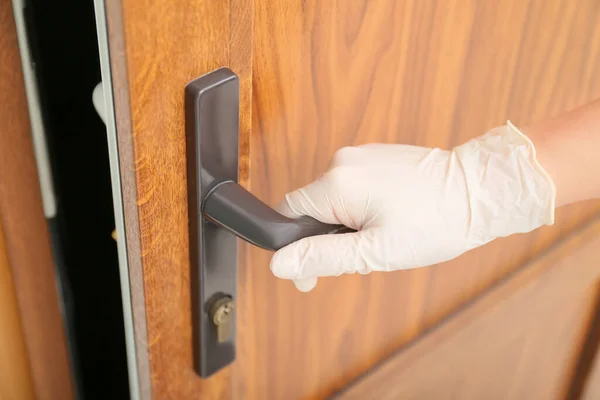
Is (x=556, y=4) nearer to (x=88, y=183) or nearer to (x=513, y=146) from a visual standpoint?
(x=513, y=146)

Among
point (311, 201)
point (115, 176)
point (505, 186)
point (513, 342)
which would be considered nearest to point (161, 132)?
point (115, 176)

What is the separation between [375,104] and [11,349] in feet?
1.16

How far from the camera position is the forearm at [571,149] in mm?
495

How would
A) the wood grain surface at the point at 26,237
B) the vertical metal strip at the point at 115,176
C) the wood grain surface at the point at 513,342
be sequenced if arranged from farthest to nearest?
the wood grain surface at the point at 513,342
the wood grain surface at the point at 26,237
the vertical metal strip at the point at 115,176

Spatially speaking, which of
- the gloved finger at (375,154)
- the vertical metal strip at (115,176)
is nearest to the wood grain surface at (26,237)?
the vertical metal strip at (115,176)

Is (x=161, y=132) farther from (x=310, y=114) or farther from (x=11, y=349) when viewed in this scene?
(x=11, y=349)

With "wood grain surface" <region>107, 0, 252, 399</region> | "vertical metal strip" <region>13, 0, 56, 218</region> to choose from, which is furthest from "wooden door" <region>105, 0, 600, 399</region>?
"vertical metal strip" <region>13, 0, 56, 218</region>

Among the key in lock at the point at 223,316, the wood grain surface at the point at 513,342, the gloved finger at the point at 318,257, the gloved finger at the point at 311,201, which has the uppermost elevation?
the gloved finger at the point at 311,201

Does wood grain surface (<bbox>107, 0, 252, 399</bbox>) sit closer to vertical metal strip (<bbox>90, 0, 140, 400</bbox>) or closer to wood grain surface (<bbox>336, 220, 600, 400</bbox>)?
vertical metal strip (<bbox>90, 0, 140, 400</bbox>)

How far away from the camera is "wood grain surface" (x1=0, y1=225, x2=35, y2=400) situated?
500 millimetres

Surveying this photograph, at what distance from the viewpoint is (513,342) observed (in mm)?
856

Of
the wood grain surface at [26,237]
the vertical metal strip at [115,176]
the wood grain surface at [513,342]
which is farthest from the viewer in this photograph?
the wood grain surface at [513,342]

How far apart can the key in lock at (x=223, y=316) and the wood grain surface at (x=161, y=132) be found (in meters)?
0.02

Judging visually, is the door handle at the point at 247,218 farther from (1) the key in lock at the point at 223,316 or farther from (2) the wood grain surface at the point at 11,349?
(2) the wood grain surface at the point at 11,349
